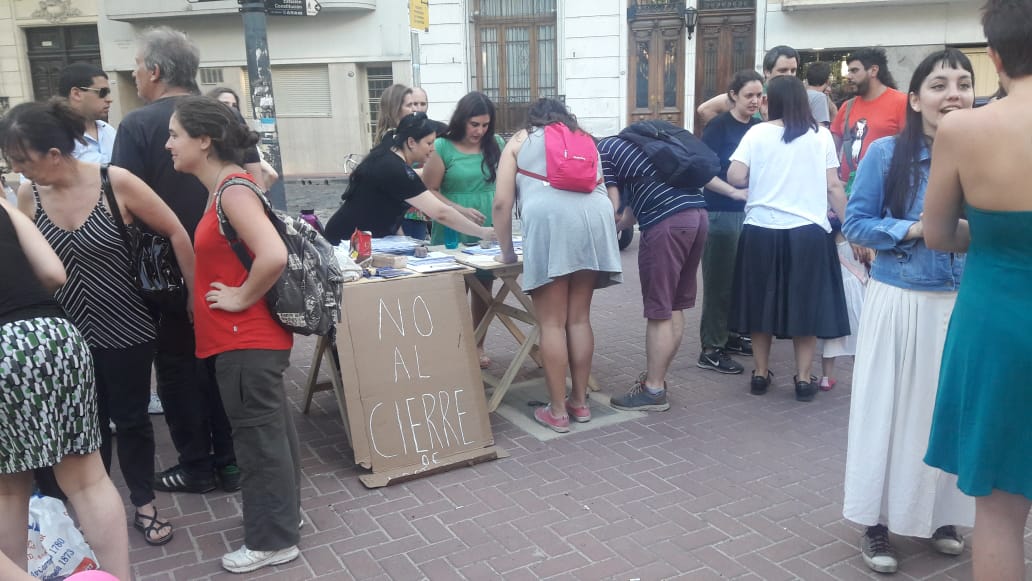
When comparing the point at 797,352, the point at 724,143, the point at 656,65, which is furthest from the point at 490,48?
the point at 797,352

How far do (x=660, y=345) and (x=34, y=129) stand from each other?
10.4 feet

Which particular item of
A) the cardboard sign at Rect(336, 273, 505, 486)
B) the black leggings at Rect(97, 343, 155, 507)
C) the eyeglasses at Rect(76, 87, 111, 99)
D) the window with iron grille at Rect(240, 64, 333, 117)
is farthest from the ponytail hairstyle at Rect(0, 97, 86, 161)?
the window with iron grille at Rect(240, 64, 333, 117)

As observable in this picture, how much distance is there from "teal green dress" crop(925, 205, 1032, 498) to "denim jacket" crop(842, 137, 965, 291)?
A: 1.88 ft

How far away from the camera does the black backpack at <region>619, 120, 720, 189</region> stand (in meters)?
4.43

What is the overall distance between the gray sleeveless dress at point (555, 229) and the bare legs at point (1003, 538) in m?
2.17

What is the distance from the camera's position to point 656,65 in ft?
54.3

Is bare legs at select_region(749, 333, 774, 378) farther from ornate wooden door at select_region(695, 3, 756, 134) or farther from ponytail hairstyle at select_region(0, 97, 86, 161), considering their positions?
ornate wooden door at select_region(695, 3, 756, 134)

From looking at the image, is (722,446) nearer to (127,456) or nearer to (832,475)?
(832,475)

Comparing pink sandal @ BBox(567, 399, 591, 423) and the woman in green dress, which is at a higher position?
the woman in green dress

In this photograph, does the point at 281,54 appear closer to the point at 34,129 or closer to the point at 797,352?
the point at 797,352

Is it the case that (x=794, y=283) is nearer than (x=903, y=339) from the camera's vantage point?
No

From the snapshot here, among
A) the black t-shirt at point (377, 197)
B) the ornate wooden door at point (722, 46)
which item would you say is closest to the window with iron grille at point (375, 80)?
the ornate wooden door at point (722, 46)

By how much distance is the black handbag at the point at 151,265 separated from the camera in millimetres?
3150

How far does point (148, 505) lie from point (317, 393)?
1803 millimetres
